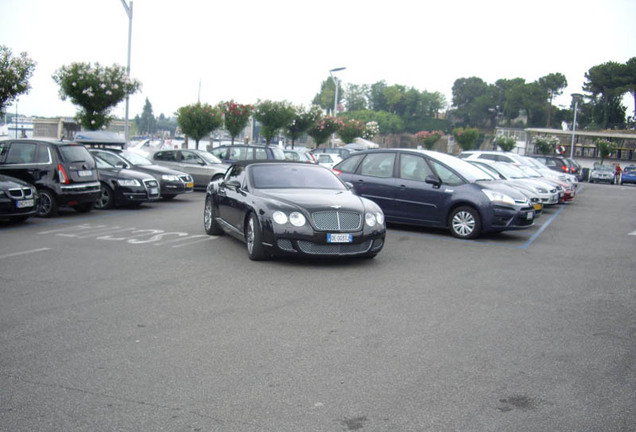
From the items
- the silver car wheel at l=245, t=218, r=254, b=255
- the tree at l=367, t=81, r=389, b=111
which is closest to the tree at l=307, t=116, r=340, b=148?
the silver car wheel at l=245, t=218, r=254, b=255

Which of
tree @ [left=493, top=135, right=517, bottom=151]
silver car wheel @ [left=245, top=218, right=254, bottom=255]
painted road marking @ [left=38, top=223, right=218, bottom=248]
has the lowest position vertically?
painted road marking @ [left=38, top=223, right=218, bottom=248]

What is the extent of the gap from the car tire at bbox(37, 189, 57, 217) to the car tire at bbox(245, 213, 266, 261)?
6.63 metres

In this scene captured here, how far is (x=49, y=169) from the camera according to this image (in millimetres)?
13586

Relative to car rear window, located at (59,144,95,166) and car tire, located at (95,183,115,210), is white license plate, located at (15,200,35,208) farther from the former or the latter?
car tire, located at (95,183,115,210)

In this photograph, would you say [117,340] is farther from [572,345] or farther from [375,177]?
[375,177]

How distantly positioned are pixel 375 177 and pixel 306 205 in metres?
4.78

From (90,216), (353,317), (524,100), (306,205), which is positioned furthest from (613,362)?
(524,100)

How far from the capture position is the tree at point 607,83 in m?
111

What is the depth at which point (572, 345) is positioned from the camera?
5.45 metres

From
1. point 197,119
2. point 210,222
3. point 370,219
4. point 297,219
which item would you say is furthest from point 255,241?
point 197,119

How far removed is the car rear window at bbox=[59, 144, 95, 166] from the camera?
45.4 feet

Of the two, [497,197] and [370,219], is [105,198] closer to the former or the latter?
[370,219]

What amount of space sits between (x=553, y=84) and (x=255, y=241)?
14028 cm

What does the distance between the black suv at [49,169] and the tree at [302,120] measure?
32119 millimetres
